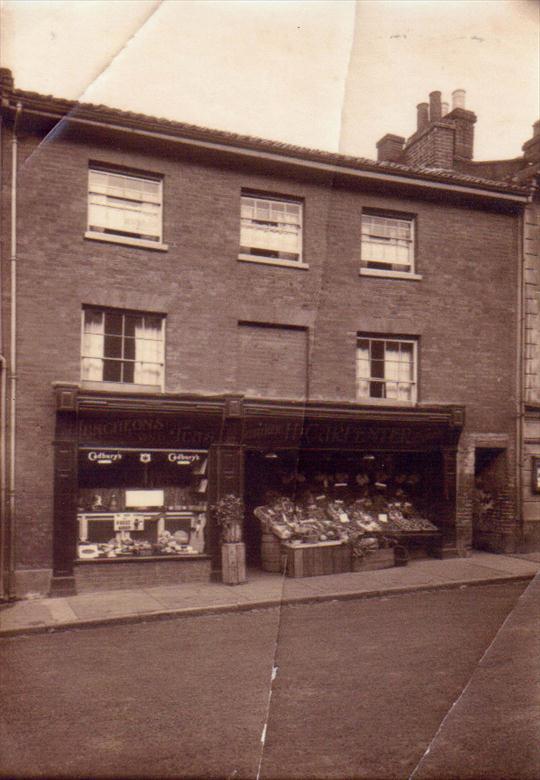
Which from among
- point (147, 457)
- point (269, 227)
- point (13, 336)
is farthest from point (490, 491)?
point (147, 457)

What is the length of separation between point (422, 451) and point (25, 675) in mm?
5523

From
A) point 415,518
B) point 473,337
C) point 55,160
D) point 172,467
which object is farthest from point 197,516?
point 473,337

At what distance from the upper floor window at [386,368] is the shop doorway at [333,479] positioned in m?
1.10

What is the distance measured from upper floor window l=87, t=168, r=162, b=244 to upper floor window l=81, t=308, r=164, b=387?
3.36 ft

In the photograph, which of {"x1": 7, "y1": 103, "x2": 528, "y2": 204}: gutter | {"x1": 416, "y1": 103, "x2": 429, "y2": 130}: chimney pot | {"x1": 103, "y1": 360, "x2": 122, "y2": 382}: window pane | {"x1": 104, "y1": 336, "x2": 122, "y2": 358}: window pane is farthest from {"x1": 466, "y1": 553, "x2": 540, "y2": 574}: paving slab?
{"x1": 103, "y1": 360, "x2": 122, "y2": 382}: window pane

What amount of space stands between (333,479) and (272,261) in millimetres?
4648

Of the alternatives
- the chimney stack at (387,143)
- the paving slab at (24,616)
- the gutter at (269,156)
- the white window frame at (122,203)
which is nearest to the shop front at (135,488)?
the paving slab at (24,616)

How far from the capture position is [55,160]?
6.99 meters

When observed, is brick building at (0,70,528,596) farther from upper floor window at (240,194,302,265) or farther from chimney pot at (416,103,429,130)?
chimney pot at (416,103,429,130)

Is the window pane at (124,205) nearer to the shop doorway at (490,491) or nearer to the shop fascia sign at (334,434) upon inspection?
the shop fascia sign at (334,434)

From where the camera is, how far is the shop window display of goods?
10.8 metres

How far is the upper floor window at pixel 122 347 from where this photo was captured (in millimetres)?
8218

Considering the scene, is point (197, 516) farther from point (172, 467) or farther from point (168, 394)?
point (168, 394)

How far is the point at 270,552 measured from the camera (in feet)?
37.1
